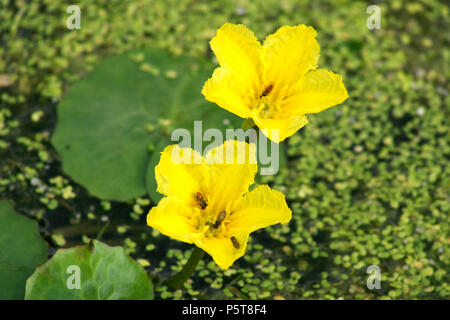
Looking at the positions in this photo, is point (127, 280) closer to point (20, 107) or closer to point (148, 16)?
point (20, 107)

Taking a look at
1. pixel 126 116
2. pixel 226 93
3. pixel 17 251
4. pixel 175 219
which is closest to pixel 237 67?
pixel 226 93

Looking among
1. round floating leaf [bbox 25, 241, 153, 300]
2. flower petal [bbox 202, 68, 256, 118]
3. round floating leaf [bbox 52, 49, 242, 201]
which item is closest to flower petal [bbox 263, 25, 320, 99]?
flower petal [bbox 202, 68, 256, 118]

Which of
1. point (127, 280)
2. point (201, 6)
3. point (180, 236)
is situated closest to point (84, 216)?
point (127, 280)

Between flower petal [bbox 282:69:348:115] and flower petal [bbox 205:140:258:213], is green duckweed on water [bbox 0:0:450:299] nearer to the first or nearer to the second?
flower petal [bbox 205:140:258:213]

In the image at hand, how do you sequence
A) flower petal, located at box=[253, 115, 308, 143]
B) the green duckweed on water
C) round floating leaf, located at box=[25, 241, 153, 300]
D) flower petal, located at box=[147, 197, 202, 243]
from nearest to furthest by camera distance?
flower petal, located at box=[147, 197, 202, 243], flower petal, located at box=[253, 115, 308, 143], round floating leaf, located at box=[25, 241, 153, 300], the green duckweed on water

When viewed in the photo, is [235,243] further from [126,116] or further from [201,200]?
[126,116]
